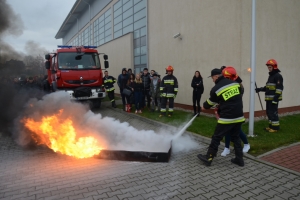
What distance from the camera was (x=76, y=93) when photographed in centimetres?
1058

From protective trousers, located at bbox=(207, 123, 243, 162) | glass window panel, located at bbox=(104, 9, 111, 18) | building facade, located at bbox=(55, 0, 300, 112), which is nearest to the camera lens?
protective trousers, located at bbox=(207, 123, 243, 162)

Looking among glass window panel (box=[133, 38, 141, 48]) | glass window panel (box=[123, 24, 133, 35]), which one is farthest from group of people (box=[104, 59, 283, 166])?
glass window panel (box=[123, 24, 133, 35])

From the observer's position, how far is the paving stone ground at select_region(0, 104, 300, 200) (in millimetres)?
3771

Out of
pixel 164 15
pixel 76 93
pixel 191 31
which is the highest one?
pixel 164 15

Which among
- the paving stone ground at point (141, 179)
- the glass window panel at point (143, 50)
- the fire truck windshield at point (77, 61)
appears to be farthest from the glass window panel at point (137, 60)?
the paving stone ground at point (141, 179)

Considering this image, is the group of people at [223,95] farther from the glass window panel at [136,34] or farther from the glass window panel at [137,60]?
the glass window panel at [136,34]

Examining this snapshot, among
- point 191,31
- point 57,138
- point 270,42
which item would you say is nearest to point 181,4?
point 191,31

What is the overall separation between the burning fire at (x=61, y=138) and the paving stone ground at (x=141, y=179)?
7.6 inches

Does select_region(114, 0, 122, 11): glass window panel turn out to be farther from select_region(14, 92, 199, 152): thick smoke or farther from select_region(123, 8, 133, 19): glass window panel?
select_region(14, 92, 199, 152): thick smoke

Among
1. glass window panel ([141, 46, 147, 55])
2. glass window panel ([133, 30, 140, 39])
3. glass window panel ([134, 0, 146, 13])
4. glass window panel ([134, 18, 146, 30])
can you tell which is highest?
glass window panel ([134, 0, 146, 13])

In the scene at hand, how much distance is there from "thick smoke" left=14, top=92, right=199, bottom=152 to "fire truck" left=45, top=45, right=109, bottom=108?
441cm

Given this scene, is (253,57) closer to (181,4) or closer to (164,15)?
(181,4)

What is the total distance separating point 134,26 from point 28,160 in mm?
13170

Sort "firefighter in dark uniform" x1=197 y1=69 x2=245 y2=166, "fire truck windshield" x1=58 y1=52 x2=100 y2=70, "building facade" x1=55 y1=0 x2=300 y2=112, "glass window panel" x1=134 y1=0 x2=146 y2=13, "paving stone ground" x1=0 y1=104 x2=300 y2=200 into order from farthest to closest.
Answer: "glass window panel" x1=134 y1=0 x2=146 y2=13, "fire truck windshield" x1=58 y1=52 x2=100 y2=70, "building facade" x1=55 y1=0 x2=300 y2=112, "firefighter in dark uniform" x1=197 y1=69 x2=245 y2=166, "paving stone ground" x1=0 y1=104 x2=300 y2=200
